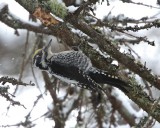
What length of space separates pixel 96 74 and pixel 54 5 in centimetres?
56

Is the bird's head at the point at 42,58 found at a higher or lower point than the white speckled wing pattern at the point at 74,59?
higher

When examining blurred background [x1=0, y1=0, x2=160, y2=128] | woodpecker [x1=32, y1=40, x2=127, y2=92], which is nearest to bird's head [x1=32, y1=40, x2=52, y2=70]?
woodpecker [x1=32, y1=40, x2=127, y2=92]

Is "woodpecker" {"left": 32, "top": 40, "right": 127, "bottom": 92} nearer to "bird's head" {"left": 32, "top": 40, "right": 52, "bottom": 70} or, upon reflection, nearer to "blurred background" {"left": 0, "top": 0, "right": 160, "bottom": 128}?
"bird's head" {"left": 32, "top": 40, "right": 52, "bottom": 70}

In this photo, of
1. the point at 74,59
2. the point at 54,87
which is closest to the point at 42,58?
the point at 74,59

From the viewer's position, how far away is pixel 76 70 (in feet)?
10.3

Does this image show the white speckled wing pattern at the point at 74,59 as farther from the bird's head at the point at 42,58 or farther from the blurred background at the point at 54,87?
the blurred background at the point at 54,87

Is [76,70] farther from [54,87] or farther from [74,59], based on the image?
[54,87]

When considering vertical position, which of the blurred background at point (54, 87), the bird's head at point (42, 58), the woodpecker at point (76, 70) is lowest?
the woodpecker at point (76, 70)

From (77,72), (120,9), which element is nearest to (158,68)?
(120,9)

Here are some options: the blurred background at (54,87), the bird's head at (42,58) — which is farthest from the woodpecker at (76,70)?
the blurred background at (54,87)

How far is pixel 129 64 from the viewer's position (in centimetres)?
280

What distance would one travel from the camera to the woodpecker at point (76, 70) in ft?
9.50

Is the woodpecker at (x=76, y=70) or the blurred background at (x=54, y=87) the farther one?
the blurred background at (x=54, y=87)

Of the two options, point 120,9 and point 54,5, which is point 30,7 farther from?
point 120,9
